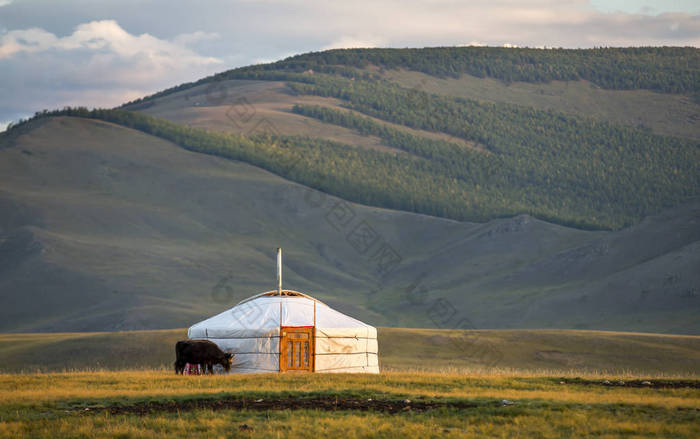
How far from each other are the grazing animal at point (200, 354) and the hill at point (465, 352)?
11300mm

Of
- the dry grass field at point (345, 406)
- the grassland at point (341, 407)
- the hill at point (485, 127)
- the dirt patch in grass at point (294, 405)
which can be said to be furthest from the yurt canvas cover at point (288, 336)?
the hill at point (485, 127)

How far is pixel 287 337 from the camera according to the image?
2125 centimetres

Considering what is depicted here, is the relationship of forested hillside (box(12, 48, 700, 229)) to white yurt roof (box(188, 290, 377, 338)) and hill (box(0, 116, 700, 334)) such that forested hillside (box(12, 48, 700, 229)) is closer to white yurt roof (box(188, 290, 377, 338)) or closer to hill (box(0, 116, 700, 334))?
hill (box(0, 116, 700, 334))

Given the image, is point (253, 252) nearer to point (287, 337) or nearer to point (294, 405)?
point (287, 337)

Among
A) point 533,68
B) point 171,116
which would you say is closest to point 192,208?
point 171,116

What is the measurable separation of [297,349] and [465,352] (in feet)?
51.6

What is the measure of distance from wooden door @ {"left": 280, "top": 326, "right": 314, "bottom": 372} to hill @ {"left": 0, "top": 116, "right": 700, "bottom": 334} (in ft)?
96.5

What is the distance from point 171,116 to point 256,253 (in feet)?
210

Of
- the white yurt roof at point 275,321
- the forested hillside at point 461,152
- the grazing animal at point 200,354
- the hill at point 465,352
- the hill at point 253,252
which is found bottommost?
the hill at point 465,352

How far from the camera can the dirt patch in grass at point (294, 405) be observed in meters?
14.1

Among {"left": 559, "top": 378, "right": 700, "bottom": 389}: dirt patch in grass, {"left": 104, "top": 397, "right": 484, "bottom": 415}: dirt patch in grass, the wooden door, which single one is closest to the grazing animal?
the wooden door

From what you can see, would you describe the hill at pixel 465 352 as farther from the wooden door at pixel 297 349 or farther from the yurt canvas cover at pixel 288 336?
the wooden door at pixel 297 349

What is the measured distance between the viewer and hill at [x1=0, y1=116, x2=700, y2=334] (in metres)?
55.0

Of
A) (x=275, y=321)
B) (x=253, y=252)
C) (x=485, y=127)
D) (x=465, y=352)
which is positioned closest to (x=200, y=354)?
(x=275, y=321)
